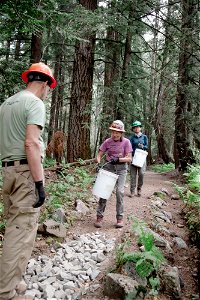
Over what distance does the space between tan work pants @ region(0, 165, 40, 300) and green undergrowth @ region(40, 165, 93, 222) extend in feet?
8.64

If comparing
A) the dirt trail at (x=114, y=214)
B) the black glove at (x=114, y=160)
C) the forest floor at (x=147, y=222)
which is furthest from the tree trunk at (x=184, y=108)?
the black glove at (x=114, y=160)

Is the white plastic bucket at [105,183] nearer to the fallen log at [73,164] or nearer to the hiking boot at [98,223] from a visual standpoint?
the hiking boot at [98,223]

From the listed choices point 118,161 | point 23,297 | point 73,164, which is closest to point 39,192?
point 23,297

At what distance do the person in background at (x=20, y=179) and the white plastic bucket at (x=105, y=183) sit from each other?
280cm

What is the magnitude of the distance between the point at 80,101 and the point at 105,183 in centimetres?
565

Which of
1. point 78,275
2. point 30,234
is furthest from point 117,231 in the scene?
point 30,234

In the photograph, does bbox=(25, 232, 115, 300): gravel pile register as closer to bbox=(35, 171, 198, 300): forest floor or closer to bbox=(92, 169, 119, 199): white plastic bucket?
bbox=(35, 171, 198, 300): forest floor

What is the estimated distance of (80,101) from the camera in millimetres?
11859

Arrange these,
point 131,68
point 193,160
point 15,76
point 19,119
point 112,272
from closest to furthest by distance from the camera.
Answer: point 19,119, point 112,272, point 15,76, point 193,160, point 131,68

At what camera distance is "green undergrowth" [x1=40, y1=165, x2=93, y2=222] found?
7.27m

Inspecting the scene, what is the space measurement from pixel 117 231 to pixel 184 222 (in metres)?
2.36

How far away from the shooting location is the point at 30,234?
3.98 meters

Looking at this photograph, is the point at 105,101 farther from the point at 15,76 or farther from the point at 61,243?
the point at 61,243

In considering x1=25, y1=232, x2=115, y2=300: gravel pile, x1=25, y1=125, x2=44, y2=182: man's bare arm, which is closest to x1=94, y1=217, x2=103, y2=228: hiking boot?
x1=25, y1=232, x2=115, y2=300: gravel pile
